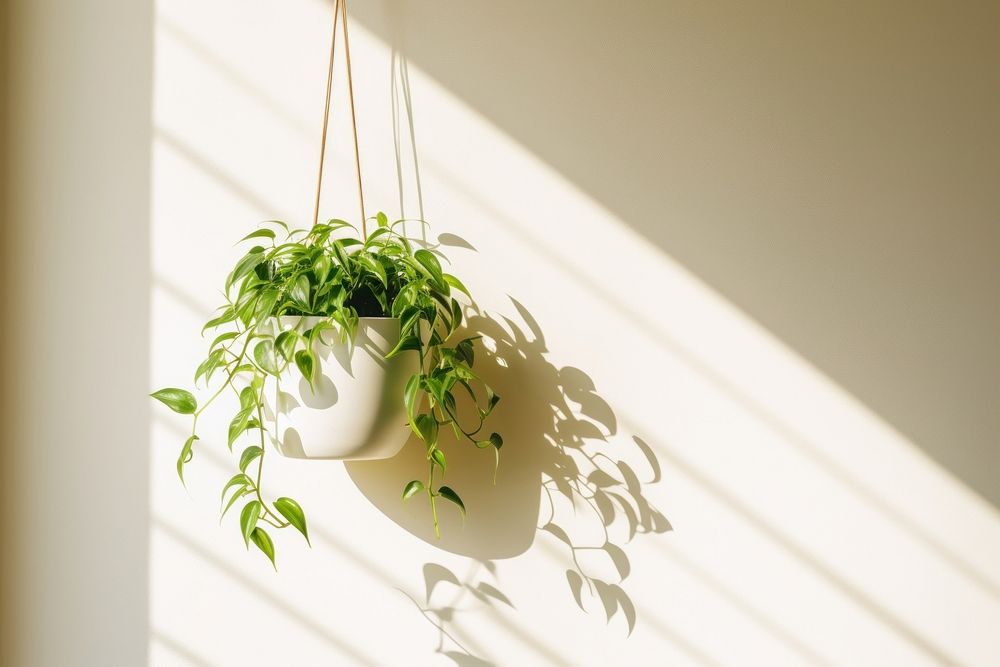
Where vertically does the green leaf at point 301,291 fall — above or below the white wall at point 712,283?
below

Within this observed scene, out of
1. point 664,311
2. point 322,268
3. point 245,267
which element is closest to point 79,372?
point 245,267

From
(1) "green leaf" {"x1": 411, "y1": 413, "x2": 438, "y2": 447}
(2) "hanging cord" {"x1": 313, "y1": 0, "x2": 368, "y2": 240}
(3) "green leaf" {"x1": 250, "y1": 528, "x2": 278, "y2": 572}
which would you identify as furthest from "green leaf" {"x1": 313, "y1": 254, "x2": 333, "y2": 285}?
(3) "green leaf" {"x1": 250, "y1": 528, "x2": 278, "y2": 572}

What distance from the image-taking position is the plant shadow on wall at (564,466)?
43.9 inches

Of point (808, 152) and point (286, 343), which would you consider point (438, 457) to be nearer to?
point (286, 343)

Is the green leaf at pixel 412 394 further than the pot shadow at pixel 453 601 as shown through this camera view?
No

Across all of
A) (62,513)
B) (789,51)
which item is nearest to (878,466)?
(789,51)

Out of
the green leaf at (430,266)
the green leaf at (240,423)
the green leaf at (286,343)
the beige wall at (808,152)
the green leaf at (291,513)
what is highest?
the beige wall at (808,152)

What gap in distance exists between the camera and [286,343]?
0.91m

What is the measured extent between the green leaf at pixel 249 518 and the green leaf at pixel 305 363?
0.60ft

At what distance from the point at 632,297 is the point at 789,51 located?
0.42 m

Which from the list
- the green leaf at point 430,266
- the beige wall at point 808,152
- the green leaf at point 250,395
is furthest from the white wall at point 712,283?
the green leaf at point 250,395

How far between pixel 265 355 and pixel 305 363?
2.6 inches

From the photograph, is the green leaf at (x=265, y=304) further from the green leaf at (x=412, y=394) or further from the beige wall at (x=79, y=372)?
the beige wall at (x=79, y=372)

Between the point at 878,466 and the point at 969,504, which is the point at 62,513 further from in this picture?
the point at 969,504
